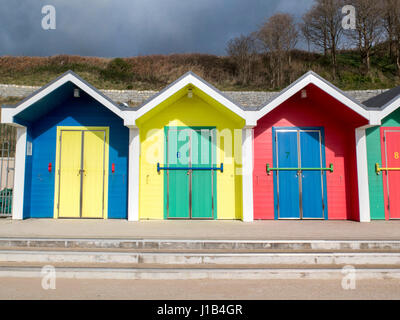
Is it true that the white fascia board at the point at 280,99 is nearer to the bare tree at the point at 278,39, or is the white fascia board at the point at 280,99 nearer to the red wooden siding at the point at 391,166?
the red wooden siding at the point at 391,166

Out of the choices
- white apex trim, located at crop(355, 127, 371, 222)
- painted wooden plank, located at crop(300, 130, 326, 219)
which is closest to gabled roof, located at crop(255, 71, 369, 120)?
white apex trim, located at crop(355, 127, 371, 222)

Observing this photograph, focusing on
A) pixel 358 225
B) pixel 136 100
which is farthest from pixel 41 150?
pixel 136 100

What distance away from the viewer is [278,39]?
2983 cm

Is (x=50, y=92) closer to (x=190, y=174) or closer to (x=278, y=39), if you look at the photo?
(x=190, y=174)

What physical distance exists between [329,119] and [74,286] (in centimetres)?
751

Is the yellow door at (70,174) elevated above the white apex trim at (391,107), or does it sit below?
below

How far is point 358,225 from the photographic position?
6.77 meters

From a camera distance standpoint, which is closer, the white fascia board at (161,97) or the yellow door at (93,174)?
the white fascia board at (161,97)

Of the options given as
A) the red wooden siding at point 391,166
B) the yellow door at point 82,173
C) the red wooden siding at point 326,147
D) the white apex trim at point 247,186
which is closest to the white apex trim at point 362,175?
the red wooden siding at point 326,147

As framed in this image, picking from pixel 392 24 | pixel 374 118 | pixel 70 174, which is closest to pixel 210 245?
pixel 70 174

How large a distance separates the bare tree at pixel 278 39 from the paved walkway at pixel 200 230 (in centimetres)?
2537

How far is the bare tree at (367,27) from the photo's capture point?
89.6ft

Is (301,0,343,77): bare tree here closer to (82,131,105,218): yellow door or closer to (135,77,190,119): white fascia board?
(135,77,190,119): white fascia board

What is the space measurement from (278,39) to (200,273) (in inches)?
1215
